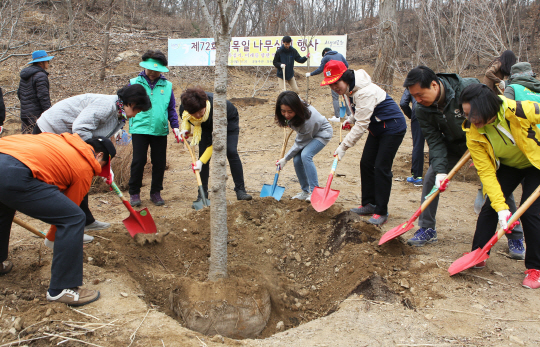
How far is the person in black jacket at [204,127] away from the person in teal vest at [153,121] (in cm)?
23

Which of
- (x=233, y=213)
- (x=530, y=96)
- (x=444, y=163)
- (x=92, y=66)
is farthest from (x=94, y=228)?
(x=92, y=66)

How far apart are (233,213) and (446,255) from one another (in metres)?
2.18

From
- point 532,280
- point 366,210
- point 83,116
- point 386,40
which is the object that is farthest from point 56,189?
point 386,40

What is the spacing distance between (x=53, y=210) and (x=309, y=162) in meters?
2.81

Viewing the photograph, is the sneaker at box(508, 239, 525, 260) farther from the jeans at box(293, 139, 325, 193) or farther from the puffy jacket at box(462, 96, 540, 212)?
the jeans at box(293, 139, 325, 193)

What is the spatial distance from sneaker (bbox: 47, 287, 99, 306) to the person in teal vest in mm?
2136

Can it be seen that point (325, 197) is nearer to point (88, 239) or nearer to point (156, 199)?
point (156, 199)

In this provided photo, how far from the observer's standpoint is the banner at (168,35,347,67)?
11.9 metres

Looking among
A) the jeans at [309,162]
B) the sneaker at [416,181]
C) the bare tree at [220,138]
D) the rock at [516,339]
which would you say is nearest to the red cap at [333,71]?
the jeans at [309,162]

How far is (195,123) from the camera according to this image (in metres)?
4.35

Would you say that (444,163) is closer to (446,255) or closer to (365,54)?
(446,255)

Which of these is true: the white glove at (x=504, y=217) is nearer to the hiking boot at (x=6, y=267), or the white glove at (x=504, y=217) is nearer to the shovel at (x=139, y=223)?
the shovel at (x=139, y=223)

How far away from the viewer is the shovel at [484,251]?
2.63 m

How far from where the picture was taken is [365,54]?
19.3 m
